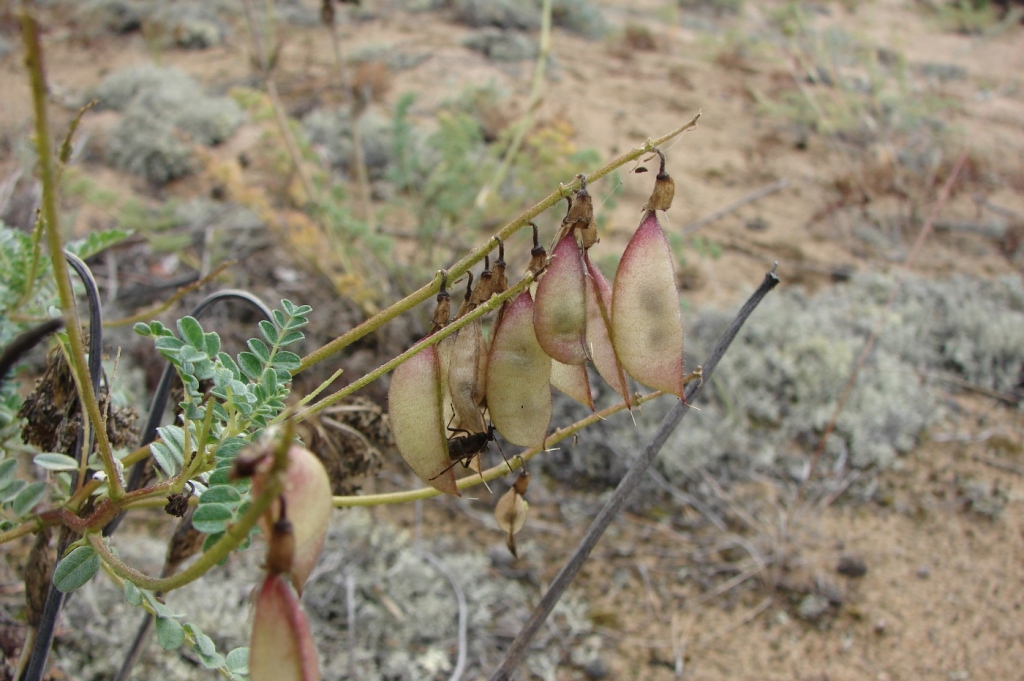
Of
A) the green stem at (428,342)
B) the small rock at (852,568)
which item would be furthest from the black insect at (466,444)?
the small rock at (852,568)

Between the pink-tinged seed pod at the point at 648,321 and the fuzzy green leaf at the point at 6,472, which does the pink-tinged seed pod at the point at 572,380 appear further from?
the fuzzy green leaf at the point at 6,472

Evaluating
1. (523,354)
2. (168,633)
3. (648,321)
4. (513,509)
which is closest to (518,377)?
(523,354)

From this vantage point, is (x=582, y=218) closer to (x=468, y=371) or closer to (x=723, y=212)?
(x=468, y=371)

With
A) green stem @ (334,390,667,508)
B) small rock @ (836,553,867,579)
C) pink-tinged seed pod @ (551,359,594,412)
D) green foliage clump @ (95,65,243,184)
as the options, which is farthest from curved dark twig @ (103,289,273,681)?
green foliage clump @ (95,65,243,184)

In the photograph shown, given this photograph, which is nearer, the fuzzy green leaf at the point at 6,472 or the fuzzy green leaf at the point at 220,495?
the fuzzy green leaf at the point at 220,495

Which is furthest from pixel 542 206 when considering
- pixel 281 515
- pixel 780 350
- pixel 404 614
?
pixel 780 350

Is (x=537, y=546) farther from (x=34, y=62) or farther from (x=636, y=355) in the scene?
(x=34, y=62)

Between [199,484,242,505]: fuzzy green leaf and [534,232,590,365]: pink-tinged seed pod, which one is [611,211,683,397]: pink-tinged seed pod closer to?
[534,232,590,365]: pink-tinged seed pod
